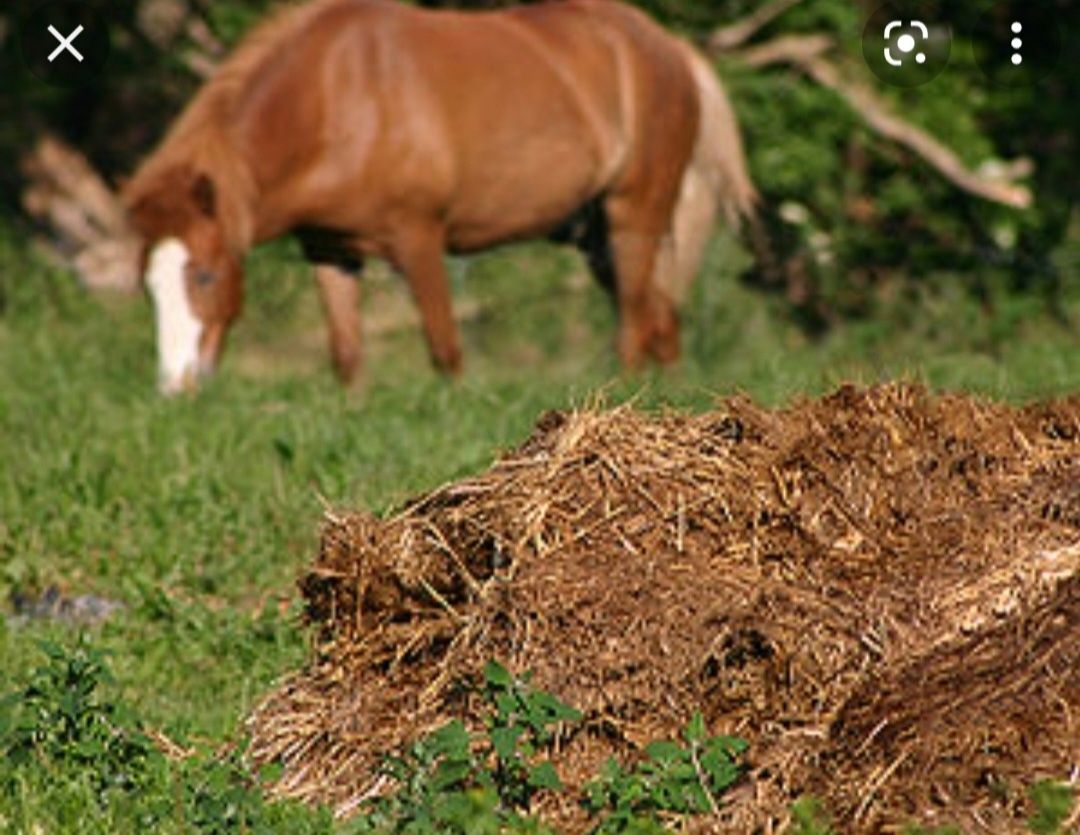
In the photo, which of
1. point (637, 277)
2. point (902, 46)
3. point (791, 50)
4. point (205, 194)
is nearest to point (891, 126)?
point (902, 46)

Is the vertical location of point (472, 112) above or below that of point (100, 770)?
below

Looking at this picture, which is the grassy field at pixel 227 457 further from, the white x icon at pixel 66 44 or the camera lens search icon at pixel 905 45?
the white x icon at pixel 66 44

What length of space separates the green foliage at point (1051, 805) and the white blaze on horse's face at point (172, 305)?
25.8 feet

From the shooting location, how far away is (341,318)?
13.8 meters

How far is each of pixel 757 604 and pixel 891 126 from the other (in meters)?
11.8

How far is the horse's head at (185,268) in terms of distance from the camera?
12656 millimetres

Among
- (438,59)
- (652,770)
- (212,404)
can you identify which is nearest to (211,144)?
(438,59)

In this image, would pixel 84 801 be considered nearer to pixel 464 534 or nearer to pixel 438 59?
pixel 464 534

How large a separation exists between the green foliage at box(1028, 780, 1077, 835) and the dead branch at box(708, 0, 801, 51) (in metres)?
12.7

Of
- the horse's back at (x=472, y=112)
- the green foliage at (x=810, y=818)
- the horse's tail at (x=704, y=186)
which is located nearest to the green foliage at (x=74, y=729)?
the green foliage at (x=810, y=818)

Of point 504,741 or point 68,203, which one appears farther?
point 68,203

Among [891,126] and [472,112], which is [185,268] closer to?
[472,112]

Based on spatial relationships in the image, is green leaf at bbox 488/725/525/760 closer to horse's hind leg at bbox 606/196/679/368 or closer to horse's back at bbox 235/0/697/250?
horse's back at bbox 235/0/697/250

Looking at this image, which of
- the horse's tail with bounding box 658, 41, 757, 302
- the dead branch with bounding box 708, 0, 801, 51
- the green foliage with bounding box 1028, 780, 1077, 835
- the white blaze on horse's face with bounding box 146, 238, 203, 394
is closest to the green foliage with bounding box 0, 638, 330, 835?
the green foliage with bounding box 1028, 780, 1077, 835
